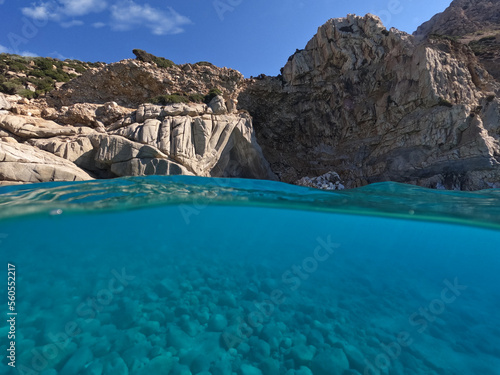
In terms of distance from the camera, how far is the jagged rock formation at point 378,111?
58.1 ft

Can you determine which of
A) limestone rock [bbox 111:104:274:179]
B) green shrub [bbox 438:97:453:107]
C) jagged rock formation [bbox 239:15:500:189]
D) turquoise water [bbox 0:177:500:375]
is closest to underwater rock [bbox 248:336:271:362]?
turquoise water [bbox 0:177:500:375]

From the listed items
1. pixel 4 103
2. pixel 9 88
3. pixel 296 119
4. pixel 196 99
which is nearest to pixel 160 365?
pixel 196 99

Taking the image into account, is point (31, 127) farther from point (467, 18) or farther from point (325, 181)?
point (467, 18)

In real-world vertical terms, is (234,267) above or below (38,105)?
below

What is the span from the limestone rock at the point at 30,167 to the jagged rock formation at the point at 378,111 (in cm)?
1773

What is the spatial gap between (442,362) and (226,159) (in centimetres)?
1790

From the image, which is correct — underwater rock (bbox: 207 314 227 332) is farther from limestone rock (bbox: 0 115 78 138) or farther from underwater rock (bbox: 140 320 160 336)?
limestone rock (bbox: 0 115 78 138)

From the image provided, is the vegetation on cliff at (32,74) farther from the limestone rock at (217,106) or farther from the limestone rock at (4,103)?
the limestone rock at (217,106)

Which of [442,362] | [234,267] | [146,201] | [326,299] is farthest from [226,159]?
[442,362]

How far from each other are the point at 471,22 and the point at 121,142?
5753 cm

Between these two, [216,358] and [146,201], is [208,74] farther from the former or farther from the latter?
[216,358]

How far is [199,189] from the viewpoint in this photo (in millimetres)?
11422

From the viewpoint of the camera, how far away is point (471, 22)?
38.4 m

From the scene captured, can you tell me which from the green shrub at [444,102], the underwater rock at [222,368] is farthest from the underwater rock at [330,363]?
the green shrub at [444,102]
